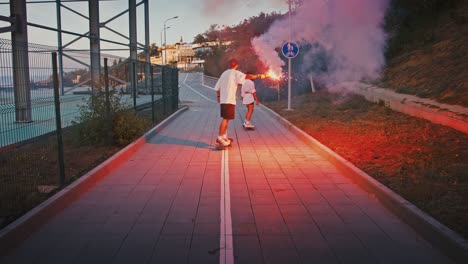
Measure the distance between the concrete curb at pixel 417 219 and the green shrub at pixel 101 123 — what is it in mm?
5725

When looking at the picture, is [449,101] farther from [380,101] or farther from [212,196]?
[212,196]

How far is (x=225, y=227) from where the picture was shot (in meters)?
5.77

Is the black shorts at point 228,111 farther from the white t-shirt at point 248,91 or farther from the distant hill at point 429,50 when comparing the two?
the distant hill at point 429,50

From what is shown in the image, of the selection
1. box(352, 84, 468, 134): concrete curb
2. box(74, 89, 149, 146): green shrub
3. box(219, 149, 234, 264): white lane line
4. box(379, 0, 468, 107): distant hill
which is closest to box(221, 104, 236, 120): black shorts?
box(74, 89, 149, 146): green shrub

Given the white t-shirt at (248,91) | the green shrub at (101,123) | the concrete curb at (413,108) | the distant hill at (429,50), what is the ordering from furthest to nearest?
the white t-shirt at (248,91) → the distant hill at (429,50) → the green shrub at (101,123) → the concrete curb at (413,108)

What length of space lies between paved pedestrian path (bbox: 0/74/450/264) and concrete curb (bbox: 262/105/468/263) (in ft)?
0.33

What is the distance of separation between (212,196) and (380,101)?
10711 millimetres

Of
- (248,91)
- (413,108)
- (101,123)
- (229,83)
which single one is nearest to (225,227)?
(229,83)

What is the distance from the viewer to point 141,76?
75.9ft

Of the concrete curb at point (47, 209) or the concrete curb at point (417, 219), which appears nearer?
the concrete curb at point (417, 219)

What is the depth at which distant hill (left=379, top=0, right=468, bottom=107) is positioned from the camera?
13883mm

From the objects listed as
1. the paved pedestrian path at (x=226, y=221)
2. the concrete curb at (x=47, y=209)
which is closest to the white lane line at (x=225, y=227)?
the paved pedestrian path at (x=226, y=221)

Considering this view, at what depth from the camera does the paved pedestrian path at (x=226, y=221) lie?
194 inches

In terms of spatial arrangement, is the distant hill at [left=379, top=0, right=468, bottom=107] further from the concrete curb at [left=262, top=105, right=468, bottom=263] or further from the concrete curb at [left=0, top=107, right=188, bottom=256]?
the concrete curb at [left=0, top=107, right=188, bottom=256]
